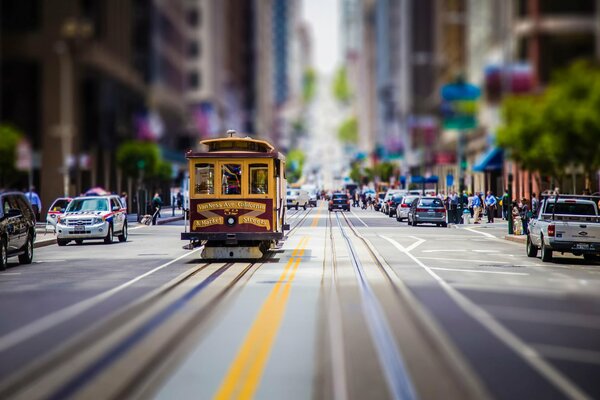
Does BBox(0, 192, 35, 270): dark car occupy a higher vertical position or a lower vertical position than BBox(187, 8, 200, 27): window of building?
lower

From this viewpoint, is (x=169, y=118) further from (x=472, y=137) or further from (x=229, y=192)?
(x=229, y=192)

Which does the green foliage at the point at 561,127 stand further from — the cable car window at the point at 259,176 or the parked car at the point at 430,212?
the cable car window at the point at 259,176

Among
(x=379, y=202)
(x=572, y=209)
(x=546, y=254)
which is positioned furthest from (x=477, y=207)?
(x=546, y=254)

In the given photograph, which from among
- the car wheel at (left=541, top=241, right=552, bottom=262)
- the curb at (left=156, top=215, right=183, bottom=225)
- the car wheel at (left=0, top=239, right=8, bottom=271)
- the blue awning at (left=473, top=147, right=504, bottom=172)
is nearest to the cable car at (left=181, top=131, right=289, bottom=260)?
the car wheel at (left=0, top=239, right=8, bottom=271)

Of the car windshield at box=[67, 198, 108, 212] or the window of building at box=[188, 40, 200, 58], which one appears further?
Result: the window of building at box=[188, 40, 200, 58]

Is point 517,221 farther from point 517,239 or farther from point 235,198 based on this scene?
point 235,198

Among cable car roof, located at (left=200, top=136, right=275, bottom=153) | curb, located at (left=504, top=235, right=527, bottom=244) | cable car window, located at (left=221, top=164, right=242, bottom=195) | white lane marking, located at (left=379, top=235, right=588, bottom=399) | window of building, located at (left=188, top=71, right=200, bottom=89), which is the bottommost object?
white lane marking, located at (left=379, top=235, right=588, bottom=399)

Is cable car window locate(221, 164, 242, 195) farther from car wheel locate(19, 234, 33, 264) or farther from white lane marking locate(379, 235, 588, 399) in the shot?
white lane marking locate(379, 235, 588, 399)
